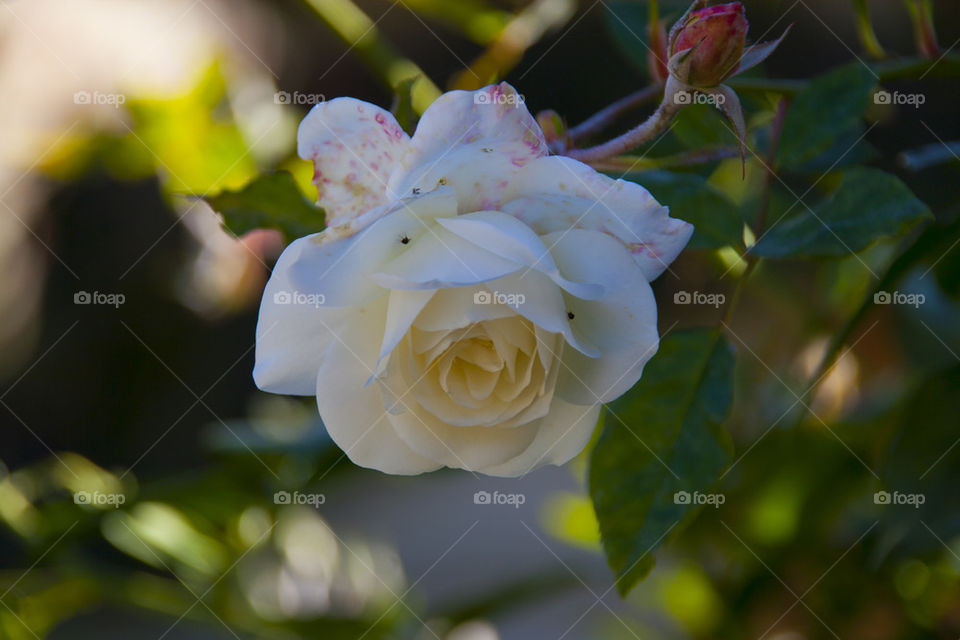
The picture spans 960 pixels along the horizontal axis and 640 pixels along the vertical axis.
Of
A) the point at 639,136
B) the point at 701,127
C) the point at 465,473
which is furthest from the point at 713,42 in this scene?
the point at 465,473

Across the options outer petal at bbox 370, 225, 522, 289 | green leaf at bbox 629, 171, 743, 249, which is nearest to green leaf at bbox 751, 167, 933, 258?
green leaf at bbox 629, 171, 743, 249

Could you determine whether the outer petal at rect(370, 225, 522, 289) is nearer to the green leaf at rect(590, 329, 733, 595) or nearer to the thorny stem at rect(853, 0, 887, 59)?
the green leaf at rect(590, 329, 733, 595)

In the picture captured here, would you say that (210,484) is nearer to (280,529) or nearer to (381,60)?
(280,529)

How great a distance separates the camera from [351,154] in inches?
8.6

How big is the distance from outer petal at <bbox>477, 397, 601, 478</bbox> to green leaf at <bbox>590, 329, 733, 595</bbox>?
0.14ft

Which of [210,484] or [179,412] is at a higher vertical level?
[210,484]

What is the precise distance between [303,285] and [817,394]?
14.3 inches

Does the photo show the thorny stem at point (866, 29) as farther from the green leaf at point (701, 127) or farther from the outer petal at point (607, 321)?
the outer petal at point (607, 321)

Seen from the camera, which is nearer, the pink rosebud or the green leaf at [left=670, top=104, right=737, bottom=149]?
the pink rosebud

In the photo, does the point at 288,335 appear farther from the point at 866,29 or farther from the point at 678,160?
the point at 866,29

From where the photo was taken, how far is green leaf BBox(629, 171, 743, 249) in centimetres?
28

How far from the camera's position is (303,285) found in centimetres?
20

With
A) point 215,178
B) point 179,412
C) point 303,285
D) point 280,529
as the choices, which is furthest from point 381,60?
point 179,412

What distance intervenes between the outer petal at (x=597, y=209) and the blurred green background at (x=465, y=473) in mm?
86
